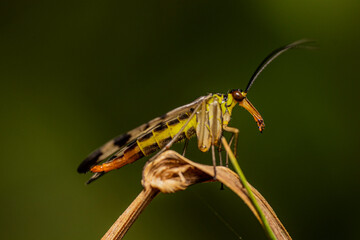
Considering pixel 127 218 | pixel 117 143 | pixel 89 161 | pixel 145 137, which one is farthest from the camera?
pixel 145 137

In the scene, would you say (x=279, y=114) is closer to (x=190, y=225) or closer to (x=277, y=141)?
(x=277, y=141)

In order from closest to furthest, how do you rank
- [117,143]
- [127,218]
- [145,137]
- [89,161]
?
[127,218] → [89,161] → [117,143] → [145,137]

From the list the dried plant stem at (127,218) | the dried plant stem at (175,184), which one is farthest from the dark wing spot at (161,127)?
the dried plant stem at (127,218)

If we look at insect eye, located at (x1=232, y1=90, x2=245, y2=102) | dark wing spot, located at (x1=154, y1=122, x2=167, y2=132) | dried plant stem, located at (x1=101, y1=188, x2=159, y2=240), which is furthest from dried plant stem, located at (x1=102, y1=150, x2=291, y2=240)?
insect eye, located at (x1=232, y1=90, x2=245, y2=102)

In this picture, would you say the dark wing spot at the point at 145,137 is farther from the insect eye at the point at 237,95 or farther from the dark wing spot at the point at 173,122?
the insect eye at the point at 237,95

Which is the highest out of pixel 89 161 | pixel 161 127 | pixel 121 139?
pixel 161 127

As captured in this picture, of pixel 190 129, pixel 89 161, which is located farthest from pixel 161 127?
pixel 89 161

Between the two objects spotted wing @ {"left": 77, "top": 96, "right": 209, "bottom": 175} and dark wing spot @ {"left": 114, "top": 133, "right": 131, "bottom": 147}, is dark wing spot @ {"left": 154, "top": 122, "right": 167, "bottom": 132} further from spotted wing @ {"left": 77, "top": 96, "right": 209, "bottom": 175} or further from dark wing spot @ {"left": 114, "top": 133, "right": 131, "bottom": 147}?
dark wing spot @ {"left": 114, "top": 133, "right": 131, "bottom": 147}

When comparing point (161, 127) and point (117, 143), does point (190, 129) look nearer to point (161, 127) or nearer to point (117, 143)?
point (161, 127)
